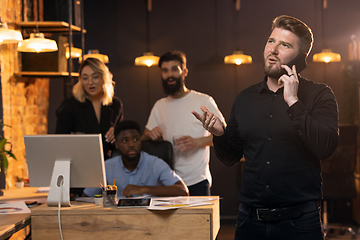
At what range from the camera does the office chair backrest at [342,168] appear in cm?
408

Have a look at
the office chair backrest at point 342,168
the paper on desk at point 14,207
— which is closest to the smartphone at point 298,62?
the paper on desk at point 14,207

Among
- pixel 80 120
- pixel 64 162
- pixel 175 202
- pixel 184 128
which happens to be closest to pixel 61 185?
pixel 64 162

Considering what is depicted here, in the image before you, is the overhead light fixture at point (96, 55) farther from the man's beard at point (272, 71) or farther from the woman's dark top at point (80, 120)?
the man's beard at point (272, 71)

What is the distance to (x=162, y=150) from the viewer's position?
2744 millimetres

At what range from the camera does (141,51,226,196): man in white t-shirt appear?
275cm

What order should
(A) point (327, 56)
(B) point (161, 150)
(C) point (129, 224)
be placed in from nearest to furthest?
(C) point (129, 224) < (B) point (161, 150) < (A) point (327, 56)

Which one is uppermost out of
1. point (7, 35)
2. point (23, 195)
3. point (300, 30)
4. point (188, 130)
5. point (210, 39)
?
point (210, 39)

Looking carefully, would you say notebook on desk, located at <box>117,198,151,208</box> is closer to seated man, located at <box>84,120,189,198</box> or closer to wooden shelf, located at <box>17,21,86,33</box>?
seated man, located at <box>84,120,189,198</box>

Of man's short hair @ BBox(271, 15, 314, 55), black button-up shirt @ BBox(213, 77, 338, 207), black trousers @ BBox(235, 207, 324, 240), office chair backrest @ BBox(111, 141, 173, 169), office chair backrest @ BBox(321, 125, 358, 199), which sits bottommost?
office chair backrest @ BBox(321, 125, 358, 199)

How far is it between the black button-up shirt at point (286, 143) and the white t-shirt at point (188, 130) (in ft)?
4.00

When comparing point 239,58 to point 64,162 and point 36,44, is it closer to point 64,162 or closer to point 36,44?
point 36,44

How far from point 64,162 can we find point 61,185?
0.12m

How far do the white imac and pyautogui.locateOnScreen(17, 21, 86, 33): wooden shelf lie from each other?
176 centimetres

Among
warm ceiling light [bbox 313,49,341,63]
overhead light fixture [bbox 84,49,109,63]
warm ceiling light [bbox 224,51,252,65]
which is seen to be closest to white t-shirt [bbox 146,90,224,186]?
warm ceiling light [bbox 224,51,252,65]
